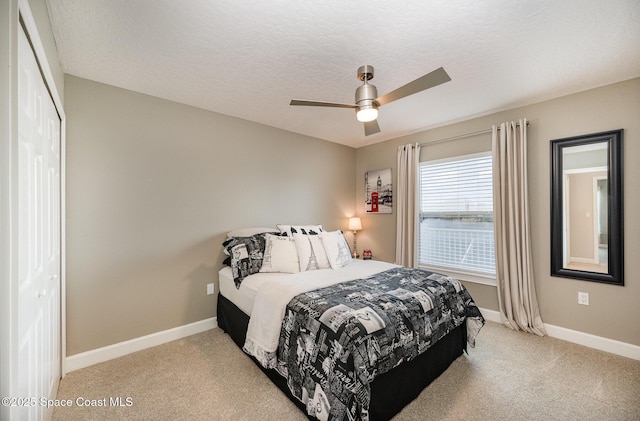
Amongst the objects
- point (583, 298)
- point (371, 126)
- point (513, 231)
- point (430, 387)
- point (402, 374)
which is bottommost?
point (430, 387)

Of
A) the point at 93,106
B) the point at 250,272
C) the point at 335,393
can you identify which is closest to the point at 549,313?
the point at 335,393

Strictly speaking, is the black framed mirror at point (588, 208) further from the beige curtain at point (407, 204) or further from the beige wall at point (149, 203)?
the beige wall at point (149, 203)

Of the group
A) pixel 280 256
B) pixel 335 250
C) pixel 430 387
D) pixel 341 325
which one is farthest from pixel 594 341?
pixel 280 256

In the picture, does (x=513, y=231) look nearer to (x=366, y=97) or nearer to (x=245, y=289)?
(x=366, y=97)

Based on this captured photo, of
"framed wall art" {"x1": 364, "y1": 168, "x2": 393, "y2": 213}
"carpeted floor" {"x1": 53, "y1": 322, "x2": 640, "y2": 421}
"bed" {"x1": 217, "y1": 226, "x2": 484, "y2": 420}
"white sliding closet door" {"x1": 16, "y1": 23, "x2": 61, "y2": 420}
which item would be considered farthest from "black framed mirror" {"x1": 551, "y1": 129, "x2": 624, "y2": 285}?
"white sliding closet door" {"x1": 16, "y1": 23, "x2": 61, "y2": 420}

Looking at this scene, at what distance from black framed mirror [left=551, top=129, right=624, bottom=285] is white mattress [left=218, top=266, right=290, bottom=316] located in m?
3.00

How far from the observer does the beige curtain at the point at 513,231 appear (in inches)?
114

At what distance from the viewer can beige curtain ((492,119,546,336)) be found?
291 cm

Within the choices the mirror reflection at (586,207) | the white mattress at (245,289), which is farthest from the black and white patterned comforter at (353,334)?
the mirror reflection at (586,207)

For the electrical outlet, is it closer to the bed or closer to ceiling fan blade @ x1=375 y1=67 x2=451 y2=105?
the bed

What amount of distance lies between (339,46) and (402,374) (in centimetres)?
237

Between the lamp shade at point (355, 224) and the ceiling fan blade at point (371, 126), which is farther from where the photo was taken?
the lamp shade at point (355, 224)

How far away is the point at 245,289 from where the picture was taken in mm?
2504

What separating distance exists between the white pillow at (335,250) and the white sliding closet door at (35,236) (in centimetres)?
220
